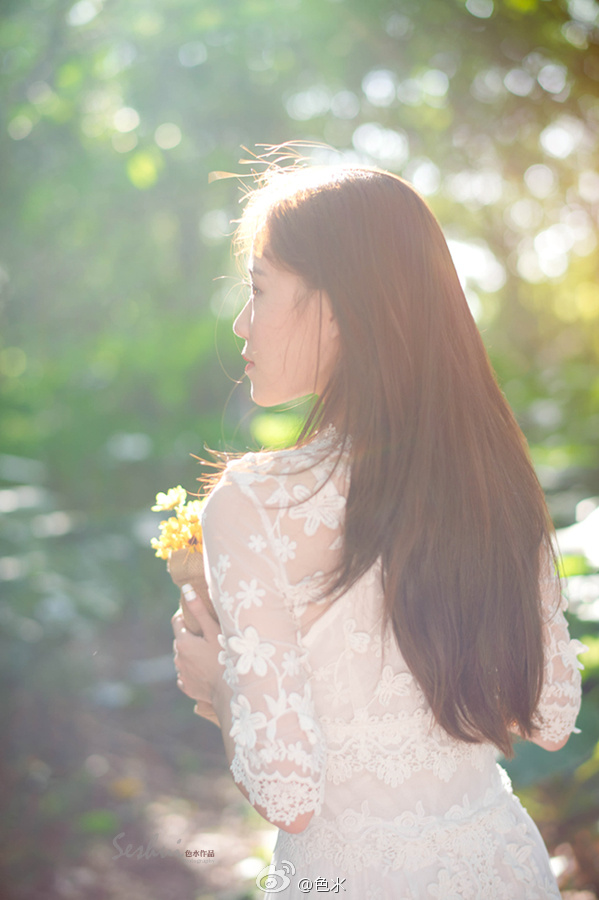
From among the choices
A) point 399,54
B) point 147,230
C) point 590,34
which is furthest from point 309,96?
point 590,34

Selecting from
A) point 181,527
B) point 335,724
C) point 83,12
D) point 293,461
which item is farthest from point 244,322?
point 83,12

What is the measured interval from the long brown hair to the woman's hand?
296mm

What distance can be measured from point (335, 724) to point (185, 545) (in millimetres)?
393

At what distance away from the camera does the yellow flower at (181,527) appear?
4.19 ft

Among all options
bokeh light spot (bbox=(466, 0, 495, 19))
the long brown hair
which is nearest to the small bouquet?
the long brown hair

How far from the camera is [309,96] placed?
5.54 meters

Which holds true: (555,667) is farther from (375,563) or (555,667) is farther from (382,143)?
(382,143)

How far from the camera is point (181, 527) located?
129 cm

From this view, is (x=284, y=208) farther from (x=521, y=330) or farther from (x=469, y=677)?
(x=521, y=330)

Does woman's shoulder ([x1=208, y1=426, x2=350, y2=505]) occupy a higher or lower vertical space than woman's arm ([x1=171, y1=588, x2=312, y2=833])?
higher

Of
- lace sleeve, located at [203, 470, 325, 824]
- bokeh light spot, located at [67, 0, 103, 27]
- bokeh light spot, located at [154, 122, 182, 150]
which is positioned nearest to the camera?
lace sleeve, located at [203, 470, 325, 824]

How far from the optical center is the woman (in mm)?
1066

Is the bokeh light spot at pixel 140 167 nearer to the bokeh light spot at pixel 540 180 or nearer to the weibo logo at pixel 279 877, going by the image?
the weibo logo at pixel 279 877

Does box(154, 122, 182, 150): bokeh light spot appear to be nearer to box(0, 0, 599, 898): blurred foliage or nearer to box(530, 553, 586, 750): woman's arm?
box(0, 0, 599, 898): blurred foliage
